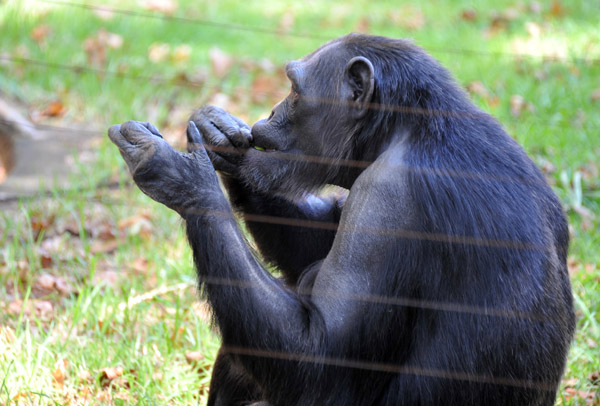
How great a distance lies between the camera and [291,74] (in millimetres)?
2980

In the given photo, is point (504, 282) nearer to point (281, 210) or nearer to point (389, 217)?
point (389, 217)

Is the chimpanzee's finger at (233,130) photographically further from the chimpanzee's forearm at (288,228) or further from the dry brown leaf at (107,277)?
the dry brown leaf at (107,277)

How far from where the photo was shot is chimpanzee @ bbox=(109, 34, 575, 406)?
8.36ft

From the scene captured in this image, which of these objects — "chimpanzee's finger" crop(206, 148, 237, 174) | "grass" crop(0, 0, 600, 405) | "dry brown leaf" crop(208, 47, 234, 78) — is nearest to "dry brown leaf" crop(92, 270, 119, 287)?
"grass" crop(0, 0, 600, 405)

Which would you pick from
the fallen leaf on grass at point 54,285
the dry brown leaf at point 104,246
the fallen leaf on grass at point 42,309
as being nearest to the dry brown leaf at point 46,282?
the fallen leaf on grass at point 54,285

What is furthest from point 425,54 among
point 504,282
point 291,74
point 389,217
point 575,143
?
point 575,143

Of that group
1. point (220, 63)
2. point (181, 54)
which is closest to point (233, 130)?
point (220, 63)

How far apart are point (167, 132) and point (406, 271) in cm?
370

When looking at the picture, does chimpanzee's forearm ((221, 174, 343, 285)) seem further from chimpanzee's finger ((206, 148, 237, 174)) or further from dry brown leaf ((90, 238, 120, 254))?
dry brown leaf ((90, 238, 120, 254))

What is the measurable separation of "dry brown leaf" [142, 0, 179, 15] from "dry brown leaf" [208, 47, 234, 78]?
5.04ft

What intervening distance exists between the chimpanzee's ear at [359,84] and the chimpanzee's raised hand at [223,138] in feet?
1.58

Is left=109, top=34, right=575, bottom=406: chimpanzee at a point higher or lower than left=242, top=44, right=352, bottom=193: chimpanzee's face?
lower

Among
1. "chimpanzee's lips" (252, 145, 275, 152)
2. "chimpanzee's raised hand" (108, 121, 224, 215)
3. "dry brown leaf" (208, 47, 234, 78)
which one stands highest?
"dry brown leaf" (208, 47, 234, 78)

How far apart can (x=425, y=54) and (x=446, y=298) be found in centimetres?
97
